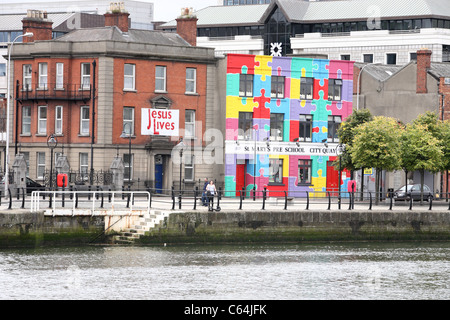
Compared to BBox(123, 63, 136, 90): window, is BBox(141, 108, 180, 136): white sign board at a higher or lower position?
lower

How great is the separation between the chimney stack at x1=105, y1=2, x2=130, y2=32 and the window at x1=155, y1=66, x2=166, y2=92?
4.06 m

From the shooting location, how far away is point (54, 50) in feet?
201

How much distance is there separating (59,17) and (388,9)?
117 feet

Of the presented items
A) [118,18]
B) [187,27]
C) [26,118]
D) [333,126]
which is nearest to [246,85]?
[187,27]

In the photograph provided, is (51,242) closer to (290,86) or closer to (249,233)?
(249,233)

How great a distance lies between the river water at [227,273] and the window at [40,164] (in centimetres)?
1967

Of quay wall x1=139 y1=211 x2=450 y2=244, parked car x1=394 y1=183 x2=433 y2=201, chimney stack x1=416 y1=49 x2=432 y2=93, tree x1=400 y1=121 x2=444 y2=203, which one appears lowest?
quay wall x1=139 y1=211 x2=450 y2=244

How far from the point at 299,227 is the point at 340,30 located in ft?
205

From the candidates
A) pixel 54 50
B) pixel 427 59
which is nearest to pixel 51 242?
pixel 54 50

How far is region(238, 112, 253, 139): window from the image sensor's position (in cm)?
6393

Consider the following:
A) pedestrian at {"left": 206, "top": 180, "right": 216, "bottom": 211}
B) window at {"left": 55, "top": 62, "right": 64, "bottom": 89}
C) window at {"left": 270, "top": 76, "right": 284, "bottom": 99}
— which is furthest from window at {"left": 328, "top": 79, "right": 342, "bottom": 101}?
pedestrian at {"left": 206, "top": 180, "right": 216, "bottom": 211}

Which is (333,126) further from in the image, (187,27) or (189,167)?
(187,27)

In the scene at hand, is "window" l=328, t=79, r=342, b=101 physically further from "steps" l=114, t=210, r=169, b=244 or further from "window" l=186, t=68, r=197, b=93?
"steps" l=114, t=210, r=169, b=244
